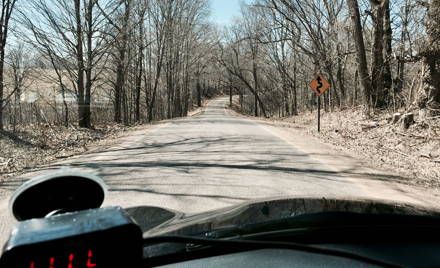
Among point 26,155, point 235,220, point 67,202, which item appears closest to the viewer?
point 67,202

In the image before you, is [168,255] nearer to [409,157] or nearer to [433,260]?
[433,260]

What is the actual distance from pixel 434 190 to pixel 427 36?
7701 millimetres

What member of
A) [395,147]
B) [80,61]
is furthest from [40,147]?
[395,147]

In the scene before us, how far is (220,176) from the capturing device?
655cm

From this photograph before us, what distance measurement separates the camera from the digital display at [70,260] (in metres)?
0.78

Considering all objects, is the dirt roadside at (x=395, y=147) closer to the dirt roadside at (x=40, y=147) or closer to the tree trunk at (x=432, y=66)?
the tree trunk at (x=432, y=66)

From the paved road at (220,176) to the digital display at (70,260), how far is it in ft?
11.2

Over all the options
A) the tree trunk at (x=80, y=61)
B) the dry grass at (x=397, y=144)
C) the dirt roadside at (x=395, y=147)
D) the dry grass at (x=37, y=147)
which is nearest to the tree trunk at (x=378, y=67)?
the dry grass at (x=397, y=144)

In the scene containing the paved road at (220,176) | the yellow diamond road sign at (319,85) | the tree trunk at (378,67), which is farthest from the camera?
the yellow diamond road sign at (319,85)

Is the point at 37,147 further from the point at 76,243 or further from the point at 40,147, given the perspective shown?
the point at 76,243

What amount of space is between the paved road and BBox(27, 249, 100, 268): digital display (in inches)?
135

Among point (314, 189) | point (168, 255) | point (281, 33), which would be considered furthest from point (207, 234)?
point (281, 33)

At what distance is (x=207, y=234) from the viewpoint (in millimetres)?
1899

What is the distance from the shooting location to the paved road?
17.1ft
